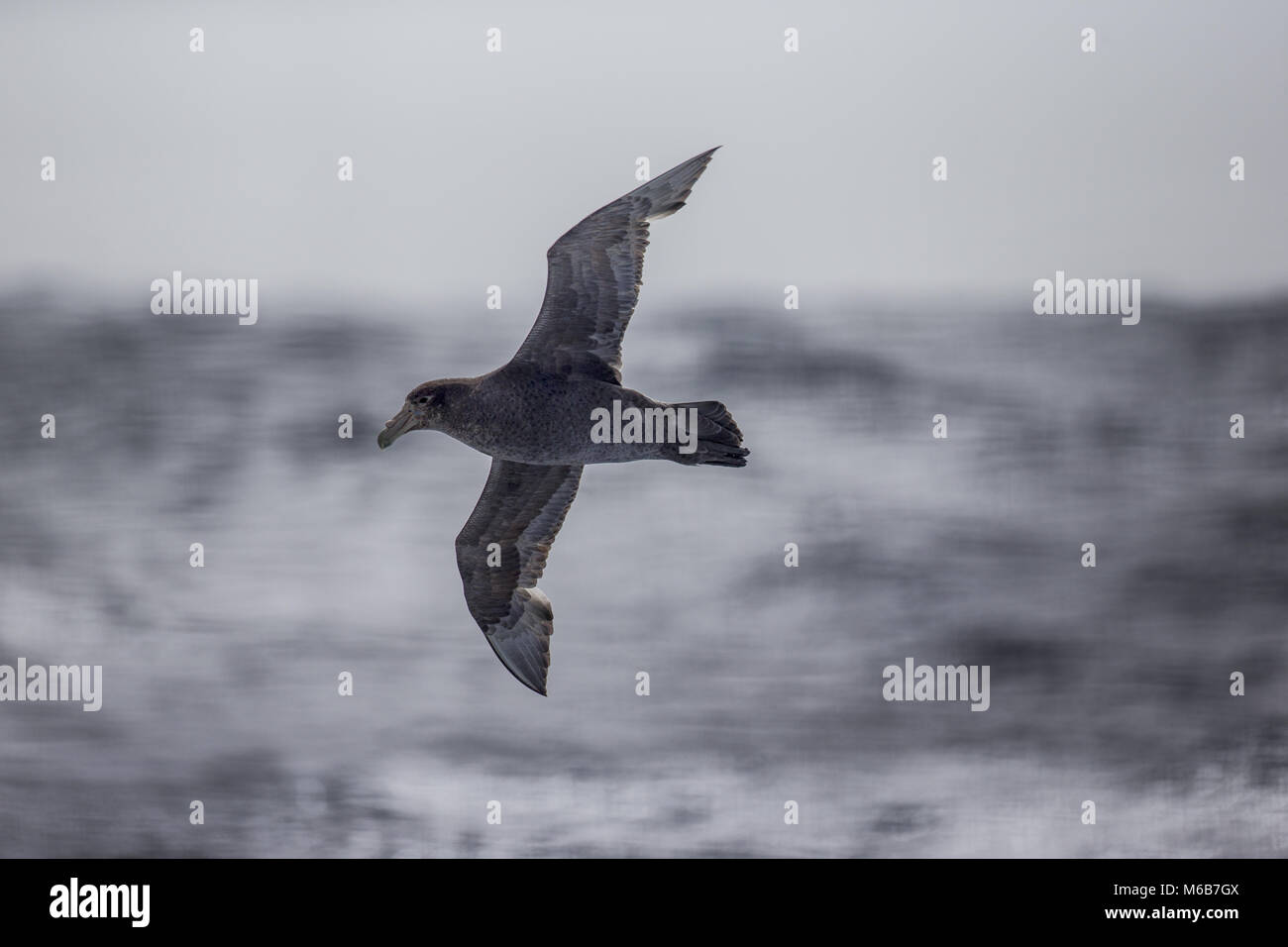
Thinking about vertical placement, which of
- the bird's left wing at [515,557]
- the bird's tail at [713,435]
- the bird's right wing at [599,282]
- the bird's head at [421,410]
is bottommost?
the bird's left wing at [515,557]

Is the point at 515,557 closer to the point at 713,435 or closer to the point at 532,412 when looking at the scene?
the point at 532,412

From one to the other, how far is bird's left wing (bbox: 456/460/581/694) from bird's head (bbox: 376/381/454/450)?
3.83ft

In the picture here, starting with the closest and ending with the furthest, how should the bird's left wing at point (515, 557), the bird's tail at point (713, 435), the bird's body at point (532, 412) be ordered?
the bird's tail at point (713, 435), the bird's body at point (532, 412), the bird's left wing at point (515, 557)

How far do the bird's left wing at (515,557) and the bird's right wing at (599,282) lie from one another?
1.23 metres

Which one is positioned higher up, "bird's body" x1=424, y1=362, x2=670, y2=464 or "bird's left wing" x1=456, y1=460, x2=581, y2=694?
"bird's body" x1=424, y1=362, x2=670, y2=464

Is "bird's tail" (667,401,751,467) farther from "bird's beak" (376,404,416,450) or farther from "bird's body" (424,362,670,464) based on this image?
"bird's beak" (376,404,416,450)

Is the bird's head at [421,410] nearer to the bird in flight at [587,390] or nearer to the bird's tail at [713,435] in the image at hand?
the bird in flight at [587,390]

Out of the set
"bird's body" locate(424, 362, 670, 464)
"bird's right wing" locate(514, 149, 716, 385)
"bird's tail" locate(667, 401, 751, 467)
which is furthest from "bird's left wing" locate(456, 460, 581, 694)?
"bird's tail" locate(667, 401, 751, 467)

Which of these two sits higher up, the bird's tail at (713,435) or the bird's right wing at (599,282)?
the bird's right wing at (599,282)

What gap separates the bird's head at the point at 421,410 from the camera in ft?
27.6

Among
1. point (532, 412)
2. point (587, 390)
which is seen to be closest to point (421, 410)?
point (532, 412)

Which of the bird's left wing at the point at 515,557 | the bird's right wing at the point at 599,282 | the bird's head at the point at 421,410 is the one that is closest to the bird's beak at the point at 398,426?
the bird's head at the point at 421,410

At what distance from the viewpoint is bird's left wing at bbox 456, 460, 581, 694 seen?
9.54 m

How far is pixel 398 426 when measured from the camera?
8.44 meters
